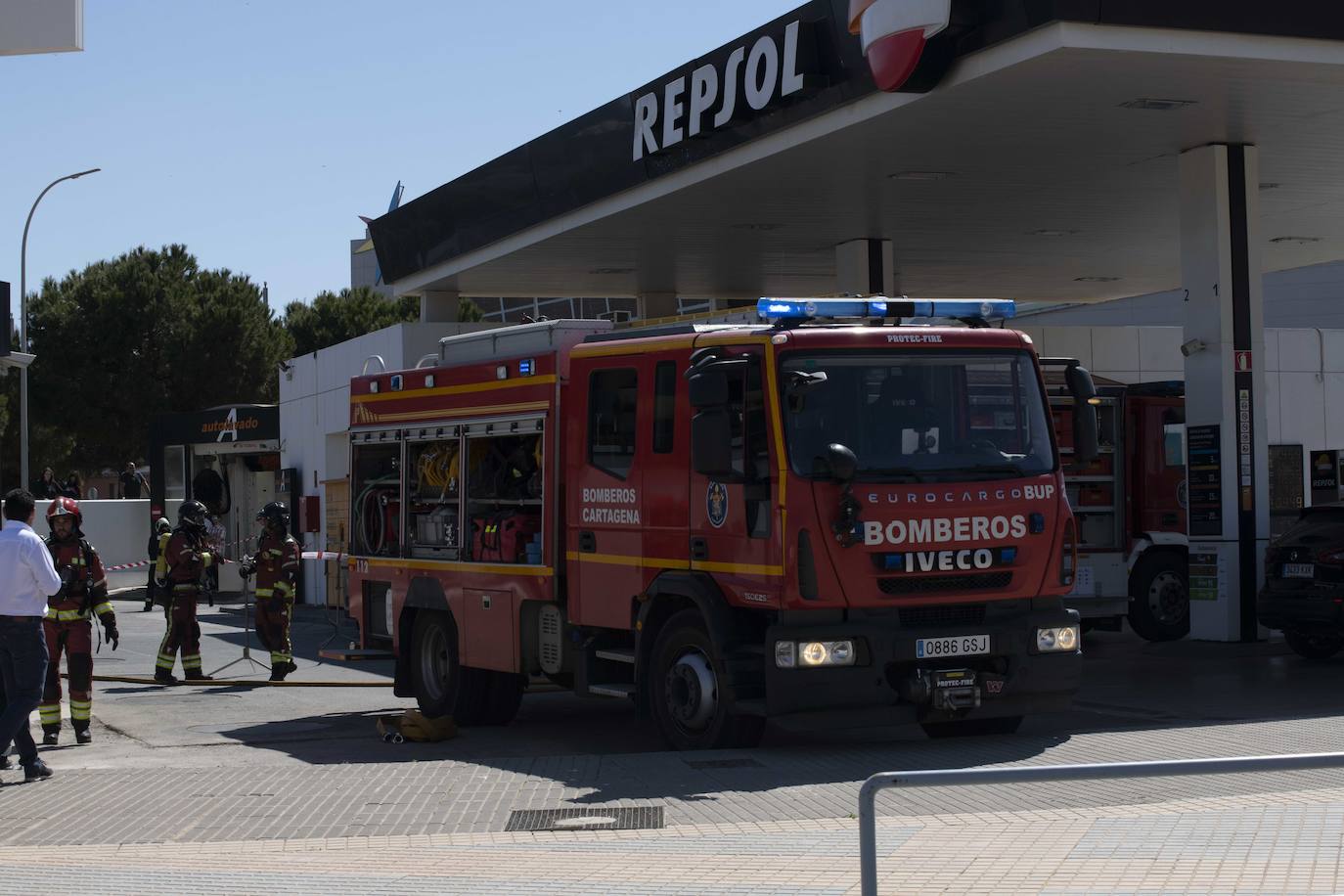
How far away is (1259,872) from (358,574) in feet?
32.8

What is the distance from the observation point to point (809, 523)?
9555 mm

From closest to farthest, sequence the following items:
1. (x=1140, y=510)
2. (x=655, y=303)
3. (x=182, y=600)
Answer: (x=182, y=600) → (x=1140, y=510) → (x=655, y=303)

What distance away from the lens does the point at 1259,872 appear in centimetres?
544

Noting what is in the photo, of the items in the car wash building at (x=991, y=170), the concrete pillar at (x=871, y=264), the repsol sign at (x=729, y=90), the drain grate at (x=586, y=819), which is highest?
the repsol sign at (x=729, y=90)

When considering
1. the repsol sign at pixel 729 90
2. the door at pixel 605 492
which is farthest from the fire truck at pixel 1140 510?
the door at pixel 605 492

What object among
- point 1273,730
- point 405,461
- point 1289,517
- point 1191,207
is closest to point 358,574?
point 405,461

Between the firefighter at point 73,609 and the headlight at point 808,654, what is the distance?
5.31 m

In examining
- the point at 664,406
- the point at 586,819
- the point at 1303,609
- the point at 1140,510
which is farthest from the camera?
the point at 1140,510

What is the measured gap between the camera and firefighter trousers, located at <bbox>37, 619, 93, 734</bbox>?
1209 cm

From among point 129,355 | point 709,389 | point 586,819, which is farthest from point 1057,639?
point 129,355

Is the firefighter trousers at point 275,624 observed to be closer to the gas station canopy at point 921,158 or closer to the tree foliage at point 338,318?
the gas station canopy at point 921,158

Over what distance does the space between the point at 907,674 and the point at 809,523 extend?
1.14 meters

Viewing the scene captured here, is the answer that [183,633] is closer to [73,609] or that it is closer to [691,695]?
[73,609]

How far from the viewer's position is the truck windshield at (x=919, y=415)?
9.70 meters
